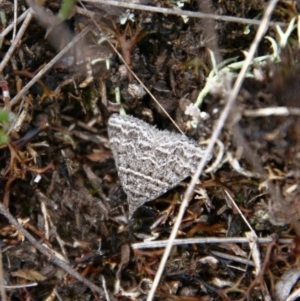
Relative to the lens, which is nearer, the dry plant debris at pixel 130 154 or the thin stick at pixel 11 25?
the dry plant debris at pixel 130 154

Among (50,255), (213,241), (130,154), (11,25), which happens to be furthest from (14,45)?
(213,241)

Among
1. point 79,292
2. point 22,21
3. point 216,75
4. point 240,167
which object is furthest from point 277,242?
point 22,21

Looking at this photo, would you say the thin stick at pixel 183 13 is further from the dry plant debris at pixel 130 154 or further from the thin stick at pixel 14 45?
the thin stick at pixel 14 45

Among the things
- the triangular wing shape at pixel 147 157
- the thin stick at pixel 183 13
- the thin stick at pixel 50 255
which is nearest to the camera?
the thin stick at pixel 183 13

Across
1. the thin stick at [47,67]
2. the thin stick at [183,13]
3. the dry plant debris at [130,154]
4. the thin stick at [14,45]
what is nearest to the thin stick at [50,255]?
the dry plant debris at [130,154]

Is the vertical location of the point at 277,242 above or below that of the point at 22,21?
below

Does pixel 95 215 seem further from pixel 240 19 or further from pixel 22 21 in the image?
pixel 240 19

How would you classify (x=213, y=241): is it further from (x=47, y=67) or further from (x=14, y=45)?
(x=14, y=45)
